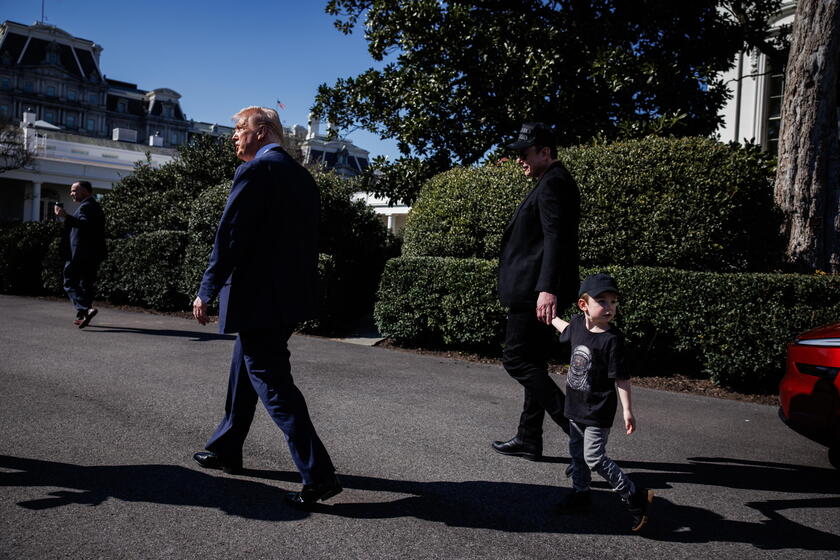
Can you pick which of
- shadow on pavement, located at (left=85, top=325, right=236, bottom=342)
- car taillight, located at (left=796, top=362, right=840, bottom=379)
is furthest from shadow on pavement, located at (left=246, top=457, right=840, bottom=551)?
shadow on pavement, located at (left=85, top=325, right=236, bottom=342)

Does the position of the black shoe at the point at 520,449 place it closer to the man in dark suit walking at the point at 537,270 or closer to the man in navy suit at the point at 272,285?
the man in dark suit walking at the point at 537,270

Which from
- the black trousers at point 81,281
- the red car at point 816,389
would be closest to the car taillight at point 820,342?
the red car at point 816,389

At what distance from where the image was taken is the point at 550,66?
990 centimetres

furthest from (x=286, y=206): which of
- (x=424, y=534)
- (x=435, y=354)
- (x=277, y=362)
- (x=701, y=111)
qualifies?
(x=701, y=111)

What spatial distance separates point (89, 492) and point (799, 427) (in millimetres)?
3934

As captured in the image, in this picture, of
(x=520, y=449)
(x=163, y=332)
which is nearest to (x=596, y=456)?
(x=520, y=449)

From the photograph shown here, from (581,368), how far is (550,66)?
7918 mm

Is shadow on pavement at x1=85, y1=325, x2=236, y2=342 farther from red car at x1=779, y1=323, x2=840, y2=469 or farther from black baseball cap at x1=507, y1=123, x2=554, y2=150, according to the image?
red car at x1=779, y1=323, x2=840, y2=469

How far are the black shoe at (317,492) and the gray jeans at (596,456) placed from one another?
1.15 metres

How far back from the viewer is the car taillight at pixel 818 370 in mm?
3705

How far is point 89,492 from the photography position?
10.1 feet

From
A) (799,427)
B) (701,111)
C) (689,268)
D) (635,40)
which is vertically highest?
(635,40)

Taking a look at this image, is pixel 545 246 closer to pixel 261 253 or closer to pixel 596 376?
pixel 596 376

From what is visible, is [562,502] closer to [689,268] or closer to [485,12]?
[689,268]
